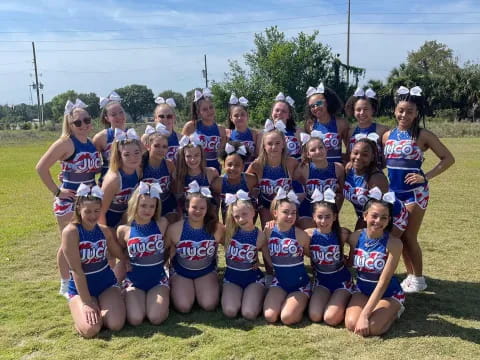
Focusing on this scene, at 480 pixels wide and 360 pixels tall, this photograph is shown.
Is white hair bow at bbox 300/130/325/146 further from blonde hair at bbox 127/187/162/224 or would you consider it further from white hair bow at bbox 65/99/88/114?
white hair bow at bbox 65/99/88/114

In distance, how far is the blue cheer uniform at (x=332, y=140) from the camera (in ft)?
16.2

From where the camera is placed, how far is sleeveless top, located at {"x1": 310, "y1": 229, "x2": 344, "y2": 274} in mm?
4113

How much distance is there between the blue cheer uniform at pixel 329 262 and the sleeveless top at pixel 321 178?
606 millimetres

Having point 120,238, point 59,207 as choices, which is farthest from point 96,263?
point 59,207

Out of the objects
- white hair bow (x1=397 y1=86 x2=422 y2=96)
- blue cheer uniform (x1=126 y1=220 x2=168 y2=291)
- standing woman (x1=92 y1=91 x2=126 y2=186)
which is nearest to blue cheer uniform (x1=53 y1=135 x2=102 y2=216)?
standing woman (x1=92 y1=91 x2=126 y2=186)

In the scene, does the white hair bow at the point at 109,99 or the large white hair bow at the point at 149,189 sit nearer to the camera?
the large white hair bow at the point at 149,189

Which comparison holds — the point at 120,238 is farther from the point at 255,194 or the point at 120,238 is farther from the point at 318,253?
the point at 318,253

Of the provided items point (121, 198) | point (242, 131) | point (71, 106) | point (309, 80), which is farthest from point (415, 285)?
point (309, 80)

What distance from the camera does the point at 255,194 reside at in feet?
16.0

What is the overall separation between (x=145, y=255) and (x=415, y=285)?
271cm

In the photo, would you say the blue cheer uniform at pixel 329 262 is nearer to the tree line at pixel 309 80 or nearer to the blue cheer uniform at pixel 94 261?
the blue cheer uniform at pixel 94 261

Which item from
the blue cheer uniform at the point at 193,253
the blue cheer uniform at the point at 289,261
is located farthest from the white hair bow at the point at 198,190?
the blue cheer uniform at the point at 289,261

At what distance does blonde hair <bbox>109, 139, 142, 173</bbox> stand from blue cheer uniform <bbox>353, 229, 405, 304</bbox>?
225cm

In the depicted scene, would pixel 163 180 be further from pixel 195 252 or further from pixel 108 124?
pixel 108 124
